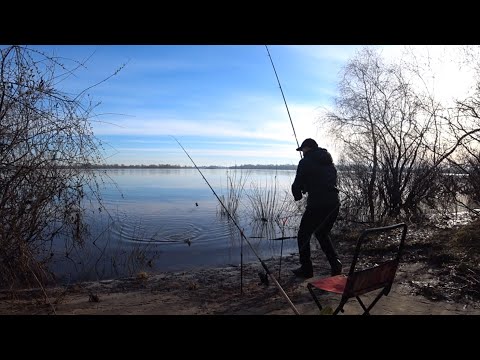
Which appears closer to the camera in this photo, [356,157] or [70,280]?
[70,280]

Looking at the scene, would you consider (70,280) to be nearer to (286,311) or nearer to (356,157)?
(286,311)

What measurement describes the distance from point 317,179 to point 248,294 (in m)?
1.93

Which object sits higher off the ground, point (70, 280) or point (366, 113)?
point (366, 113)

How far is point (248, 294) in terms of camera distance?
16.3 feet

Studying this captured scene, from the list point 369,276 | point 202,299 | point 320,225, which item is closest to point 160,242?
point 202,299

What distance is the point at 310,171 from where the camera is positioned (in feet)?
17.0

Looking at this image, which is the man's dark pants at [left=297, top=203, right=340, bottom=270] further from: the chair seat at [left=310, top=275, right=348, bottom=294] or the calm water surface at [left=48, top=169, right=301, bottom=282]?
the chair seat at [left=310, top=275, right=348, bottom=294]

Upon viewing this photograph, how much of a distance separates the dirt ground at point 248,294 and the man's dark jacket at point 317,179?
1334 mm

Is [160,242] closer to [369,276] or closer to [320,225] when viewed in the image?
[320,225]

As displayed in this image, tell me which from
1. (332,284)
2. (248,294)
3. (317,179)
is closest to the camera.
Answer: (332,284)

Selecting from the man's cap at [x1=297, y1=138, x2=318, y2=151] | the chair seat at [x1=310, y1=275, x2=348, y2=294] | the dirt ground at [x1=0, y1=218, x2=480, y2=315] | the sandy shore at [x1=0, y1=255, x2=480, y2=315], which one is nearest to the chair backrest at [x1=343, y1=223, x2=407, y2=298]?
the chair seat at [x1=310, y1=275, x2=348, y2=294]
